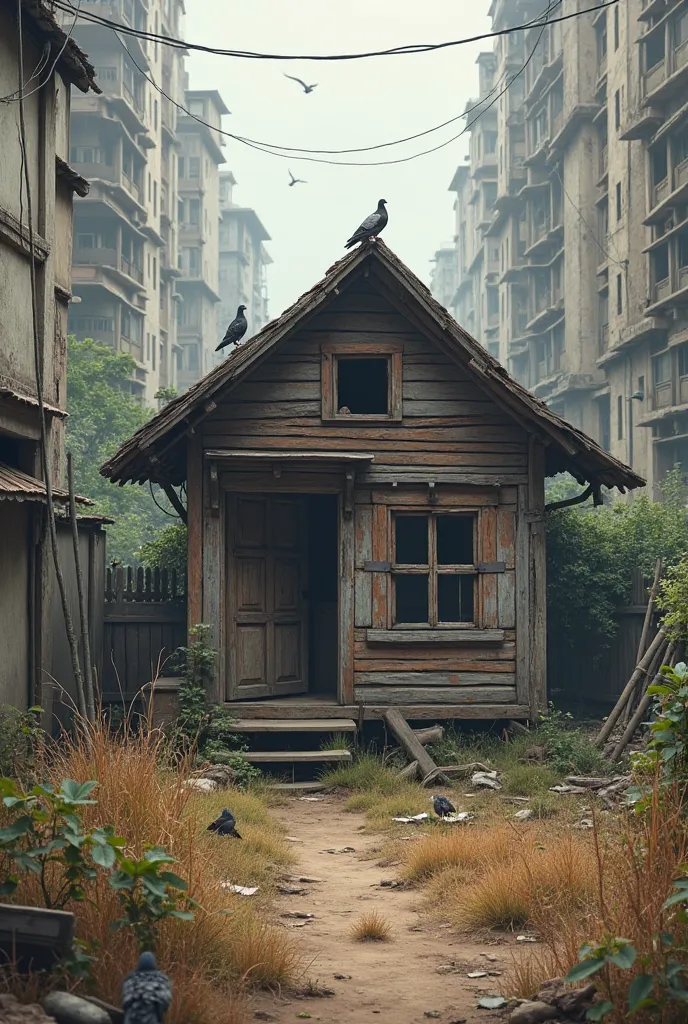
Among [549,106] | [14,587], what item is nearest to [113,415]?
[549,106]

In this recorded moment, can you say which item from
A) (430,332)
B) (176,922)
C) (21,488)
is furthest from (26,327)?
(176,922)

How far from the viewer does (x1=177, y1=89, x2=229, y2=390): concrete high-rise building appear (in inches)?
2899

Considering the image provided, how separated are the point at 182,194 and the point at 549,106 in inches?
1079

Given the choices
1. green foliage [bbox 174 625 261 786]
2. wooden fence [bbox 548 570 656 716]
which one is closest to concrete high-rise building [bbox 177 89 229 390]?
wooden fence [bbox 548 570 656 716]

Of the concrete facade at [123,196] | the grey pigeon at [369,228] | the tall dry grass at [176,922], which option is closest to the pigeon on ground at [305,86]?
the grey pigeon at [369,228]

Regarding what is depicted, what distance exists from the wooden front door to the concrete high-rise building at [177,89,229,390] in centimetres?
5776

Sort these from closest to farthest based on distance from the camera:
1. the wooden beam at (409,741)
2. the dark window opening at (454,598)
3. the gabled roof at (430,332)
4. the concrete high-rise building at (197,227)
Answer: the wooden beam at (409,741)
the gabled roof at (430,332)
the dark window opening at (454,598)
the concrete high-rise building at (197,227)

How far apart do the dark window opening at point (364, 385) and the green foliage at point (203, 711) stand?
4.55 meters

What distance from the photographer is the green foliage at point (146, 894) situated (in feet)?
16.2

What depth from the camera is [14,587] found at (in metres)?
10.4

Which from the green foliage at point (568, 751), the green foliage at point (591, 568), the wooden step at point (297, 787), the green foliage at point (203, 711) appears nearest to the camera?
the green foliage at point (568, 751)

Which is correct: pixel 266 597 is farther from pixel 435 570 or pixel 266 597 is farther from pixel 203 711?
pixel 435 570

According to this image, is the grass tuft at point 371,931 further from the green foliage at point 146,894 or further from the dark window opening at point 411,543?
the dark window opening at point 411,543

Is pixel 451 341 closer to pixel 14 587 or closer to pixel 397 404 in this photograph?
pixel 397 404
